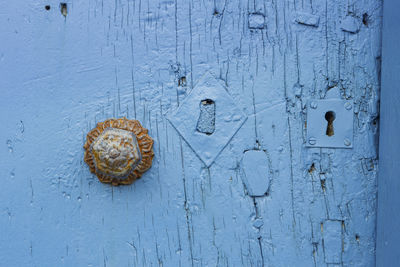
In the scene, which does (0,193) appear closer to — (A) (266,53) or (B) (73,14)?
(B) (73,14)

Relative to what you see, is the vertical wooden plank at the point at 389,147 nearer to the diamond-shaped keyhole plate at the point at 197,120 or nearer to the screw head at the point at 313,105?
the screw head at the point at 313,105

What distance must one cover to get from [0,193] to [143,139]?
1.15 ft

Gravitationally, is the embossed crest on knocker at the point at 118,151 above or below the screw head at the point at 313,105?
below

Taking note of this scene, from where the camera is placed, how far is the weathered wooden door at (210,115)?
728 millimetres

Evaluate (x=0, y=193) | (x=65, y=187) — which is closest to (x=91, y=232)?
(x=65, y=187)

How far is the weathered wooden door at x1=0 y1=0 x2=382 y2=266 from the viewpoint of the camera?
0.73 meters

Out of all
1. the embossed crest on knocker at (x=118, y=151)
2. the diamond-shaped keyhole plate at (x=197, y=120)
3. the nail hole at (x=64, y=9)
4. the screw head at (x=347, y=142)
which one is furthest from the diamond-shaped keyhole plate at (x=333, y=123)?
the nail hole at (x=64, y=9)

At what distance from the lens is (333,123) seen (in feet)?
2.39

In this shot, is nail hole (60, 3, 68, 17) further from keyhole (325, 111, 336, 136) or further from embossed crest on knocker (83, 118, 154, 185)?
keyhole (325, 111, 336, 136)

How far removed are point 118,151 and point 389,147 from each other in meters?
0.54

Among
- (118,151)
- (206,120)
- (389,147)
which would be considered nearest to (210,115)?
(206,120)

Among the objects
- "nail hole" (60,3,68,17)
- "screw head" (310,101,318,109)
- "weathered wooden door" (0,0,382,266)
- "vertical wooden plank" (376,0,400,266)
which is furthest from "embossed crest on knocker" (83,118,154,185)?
"vertical wooden plank" (376,0,400,266)

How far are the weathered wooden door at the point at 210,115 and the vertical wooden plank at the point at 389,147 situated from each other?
0.03 m

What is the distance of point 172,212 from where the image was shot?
2.42ft
